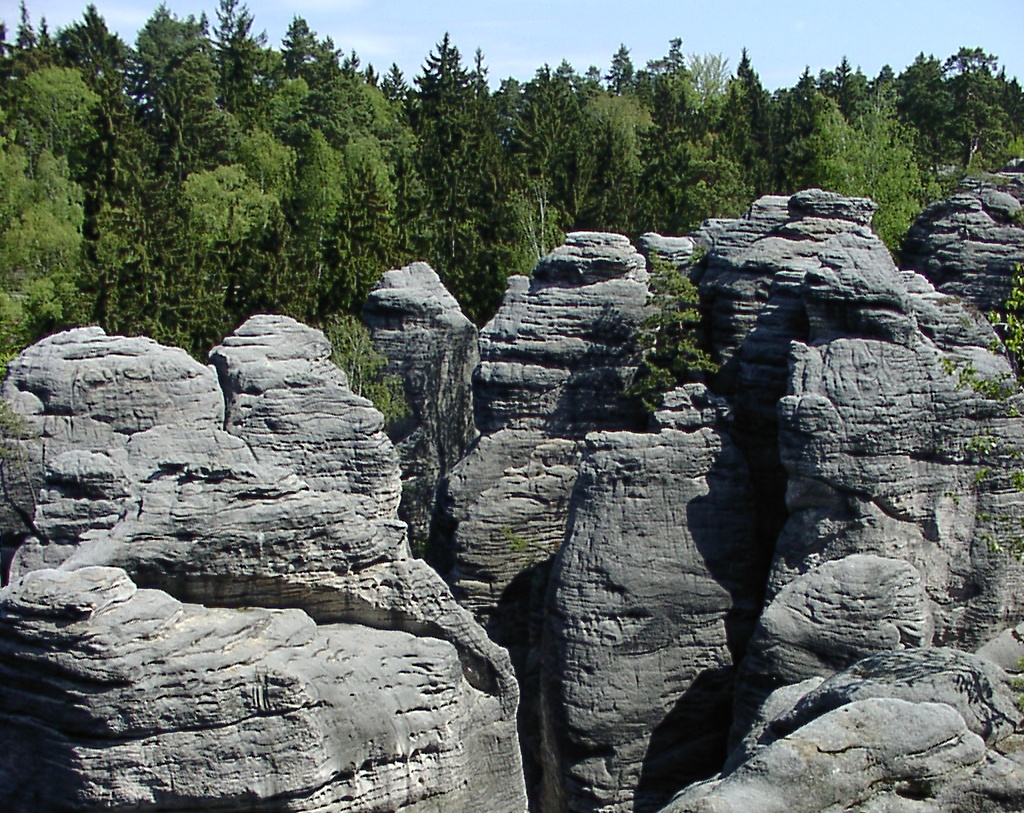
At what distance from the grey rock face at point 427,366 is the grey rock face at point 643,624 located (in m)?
8.99

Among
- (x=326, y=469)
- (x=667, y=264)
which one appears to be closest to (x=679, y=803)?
(x=326, y=469)

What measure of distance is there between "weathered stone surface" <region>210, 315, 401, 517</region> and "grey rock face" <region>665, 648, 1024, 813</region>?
269 inches

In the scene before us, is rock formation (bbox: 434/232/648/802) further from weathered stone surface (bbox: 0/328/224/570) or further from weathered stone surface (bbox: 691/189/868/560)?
weathered stone surface (bbox: 0/328/224/570)

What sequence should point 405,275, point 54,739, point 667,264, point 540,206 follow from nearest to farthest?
point 54,739 < point 667,264 < point 405,275 < point 540,206

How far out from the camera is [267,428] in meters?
16.8

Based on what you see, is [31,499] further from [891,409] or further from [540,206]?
[540,206]

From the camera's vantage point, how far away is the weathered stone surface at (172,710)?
898 centimetres

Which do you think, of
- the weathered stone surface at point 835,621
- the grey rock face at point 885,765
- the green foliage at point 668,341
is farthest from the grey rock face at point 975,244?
the grey rock face at point 885,765

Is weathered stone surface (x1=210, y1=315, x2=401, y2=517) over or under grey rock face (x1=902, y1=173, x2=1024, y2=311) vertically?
under

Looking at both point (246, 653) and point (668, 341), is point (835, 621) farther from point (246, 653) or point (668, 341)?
point (246, 653)

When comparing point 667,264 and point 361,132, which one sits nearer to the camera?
point 667,264

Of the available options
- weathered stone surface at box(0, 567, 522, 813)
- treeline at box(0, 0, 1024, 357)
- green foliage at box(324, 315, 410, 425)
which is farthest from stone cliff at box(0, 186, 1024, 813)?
treeline at box(0, 0, 1024, 357)

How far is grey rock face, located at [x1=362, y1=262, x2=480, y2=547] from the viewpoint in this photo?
88.0 ft

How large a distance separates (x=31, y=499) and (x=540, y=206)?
25.6 metres
